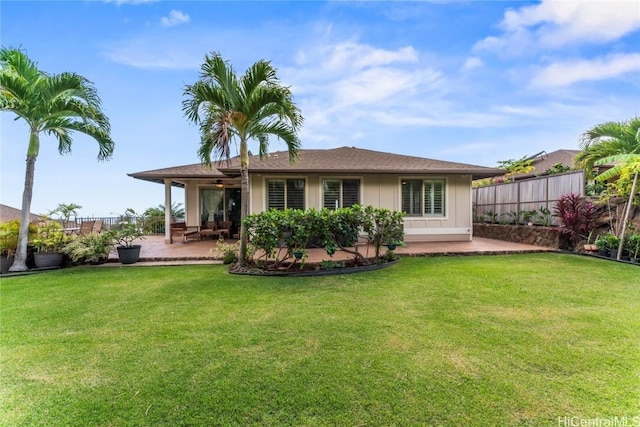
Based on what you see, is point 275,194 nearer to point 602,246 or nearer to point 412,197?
point 412,197

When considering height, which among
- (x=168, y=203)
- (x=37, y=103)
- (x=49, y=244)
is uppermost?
(x=37, y=103)

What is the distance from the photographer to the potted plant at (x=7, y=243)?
746 centimetres

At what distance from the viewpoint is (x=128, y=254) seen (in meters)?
8.12

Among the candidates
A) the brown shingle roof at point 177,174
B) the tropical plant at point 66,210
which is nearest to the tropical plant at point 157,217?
the brown shingle roof at point 177,174

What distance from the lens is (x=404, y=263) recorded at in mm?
7793

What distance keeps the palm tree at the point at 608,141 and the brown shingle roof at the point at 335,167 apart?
101 inches

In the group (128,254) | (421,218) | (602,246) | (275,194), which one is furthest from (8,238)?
(602,246)

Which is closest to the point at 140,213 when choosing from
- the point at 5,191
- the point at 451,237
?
the point at 5,191

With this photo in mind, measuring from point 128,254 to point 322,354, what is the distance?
746 cm

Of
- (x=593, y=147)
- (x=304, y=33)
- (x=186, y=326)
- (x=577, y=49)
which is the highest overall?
(x=304, y=33)

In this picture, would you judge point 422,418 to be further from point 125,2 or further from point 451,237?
point 125,2

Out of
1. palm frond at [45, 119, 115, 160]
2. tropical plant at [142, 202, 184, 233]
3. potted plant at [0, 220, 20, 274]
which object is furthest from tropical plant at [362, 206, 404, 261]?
tropical plant at [142, 202, 184, 233]

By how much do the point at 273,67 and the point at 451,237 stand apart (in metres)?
8.97

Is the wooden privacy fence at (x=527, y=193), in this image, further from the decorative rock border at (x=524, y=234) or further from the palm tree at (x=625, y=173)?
the palm tree at (x=625, y=173)
